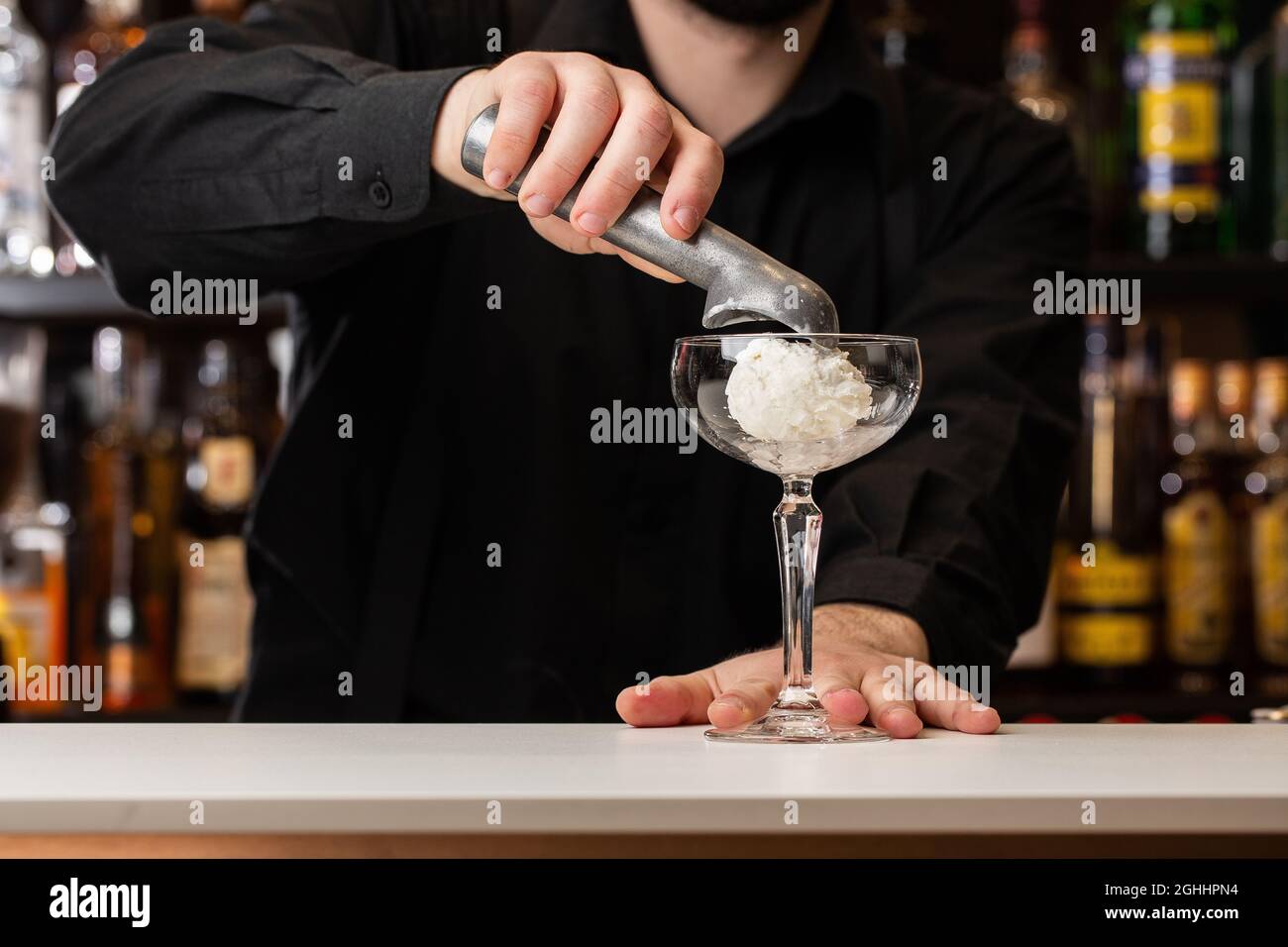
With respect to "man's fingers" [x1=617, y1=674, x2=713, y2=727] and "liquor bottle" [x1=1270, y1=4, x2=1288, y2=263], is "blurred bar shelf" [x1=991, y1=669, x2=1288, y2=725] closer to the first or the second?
"liquor bottle" [x1=1270, y1=4, x2=1288, y2=263]

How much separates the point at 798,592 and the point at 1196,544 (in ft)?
3.57

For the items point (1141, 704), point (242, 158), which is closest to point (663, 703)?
point (242, 158)

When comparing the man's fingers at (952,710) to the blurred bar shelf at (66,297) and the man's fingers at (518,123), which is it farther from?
the blurred bar shelf at (66,297)

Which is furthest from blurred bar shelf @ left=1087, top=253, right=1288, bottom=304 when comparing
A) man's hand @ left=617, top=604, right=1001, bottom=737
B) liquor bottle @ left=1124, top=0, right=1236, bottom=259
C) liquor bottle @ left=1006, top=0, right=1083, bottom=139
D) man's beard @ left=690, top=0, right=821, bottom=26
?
man's hand @ left=617, top=604, right=1001, bottom=737

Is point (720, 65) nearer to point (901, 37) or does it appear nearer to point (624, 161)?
point (901, 37)

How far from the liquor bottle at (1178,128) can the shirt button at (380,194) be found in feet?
3.25


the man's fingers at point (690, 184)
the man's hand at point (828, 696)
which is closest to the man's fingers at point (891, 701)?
the man's hand at point (828, 696)

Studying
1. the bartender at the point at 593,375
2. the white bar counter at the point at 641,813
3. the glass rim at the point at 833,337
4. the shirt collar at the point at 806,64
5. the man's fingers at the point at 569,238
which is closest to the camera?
the white bar counter at the point at 641,813

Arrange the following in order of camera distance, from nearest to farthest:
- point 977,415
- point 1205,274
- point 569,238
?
1. point 569,238
2. point 977,415
3. point 1205,274

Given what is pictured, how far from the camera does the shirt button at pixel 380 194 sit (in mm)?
875

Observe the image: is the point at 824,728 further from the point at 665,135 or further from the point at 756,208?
the point at 756,208

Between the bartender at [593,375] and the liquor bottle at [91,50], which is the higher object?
the liquor bottle at [91,50]

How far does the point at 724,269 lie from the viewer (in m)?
0.67
